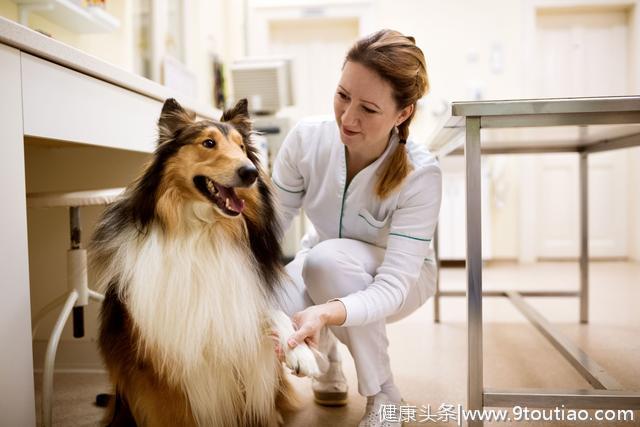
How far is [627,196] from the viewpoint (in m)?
5.11

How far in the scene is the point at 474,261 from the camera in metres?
1.30

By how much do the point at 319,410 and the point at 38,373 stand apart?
113 centimetres

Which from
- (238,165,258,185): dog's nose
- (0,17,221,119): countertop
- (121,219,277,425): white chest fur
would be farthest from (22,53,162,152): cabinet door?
(238,165,258,185): dog's nose

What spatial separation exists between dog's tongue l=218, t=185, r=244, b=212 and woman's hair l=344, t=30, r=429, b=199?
0.46 meters

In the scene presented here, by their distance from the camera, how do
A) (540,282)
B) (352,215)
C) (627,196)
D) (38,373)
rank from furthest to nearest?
(627,196)
(540,282)
(38,373)
(352,215)

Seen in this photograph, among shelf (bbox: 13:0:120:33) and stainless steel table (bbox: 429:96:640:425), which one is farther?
shelf (bbox: 13:0:120:33)

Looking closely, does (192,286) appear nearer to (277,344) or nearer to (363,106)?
(277,344)

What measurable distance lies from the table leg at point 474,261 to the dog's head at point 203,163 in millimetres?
535

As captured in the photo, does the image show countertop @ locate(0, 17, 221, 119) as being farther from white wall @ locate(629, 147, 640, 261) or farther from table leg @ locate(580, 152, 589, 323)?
white wall @ locate(629, 147, 640, 261)

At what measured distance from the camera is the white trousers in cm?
142

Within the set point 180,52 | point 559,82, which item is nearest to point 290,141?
point 180,52

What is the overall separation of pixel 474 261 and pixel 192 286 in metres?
0.69

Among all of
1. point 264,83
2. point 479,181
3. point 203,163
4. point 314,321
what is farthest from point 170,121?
point 264,83

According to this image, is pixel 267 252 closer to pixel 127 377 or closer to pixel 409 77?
pixel 127 377
